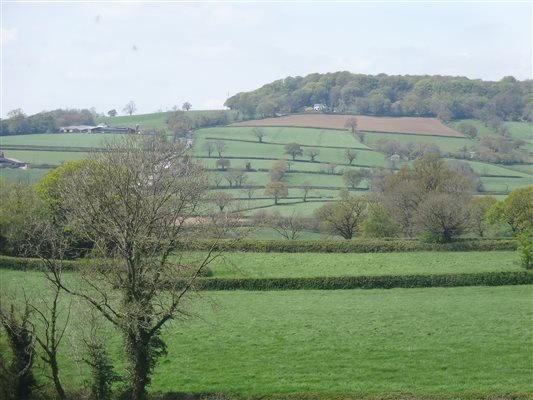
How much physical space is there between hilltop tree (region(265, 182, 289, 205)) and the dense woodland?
46162 mm

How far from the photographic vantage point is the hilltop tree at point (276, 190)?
236ft

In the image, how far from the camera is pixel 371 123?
10838 cm

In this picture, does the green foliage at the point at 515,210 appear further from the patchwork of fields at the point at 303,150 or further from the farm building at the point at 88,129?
the farm building at the point at 88,129

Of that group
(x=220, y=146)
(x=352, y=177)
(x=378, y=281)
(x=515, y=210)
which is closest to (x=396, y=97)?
(x=220, y=146)

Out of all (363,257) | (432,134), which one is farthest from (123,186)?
(432,134)

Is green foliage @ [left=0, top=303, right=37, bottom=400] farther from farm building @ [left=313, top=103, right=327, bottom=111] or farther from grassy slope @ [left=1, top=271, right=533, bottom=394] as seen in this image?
farm building @ [left=313, top=103, right=327, bottom=111]

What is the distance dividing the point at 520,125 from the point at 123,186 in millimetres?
98345

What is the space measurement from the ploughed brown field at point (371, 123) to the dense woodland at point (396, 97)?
4.55 m

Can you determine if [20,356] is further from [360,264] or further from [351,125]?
[351,125]

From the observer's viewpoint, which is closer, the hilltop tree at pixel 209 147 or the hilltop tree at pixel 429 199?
the hilltop tree at pixel 429 199

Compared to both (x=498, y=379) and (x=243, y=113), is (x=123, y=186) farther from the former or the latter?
(x=243, y=113)

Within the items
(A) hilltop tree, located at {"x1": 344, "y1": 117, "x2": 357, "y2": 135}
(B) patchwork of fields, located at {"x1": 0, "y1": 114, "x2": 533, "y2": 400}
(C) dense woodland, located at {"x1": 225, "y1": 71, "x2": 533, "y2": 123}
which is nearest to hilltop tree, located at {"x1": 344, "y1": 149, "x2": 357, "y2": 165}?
(A) hilltop tree, located at {"x1": 344, "y1": 117, "x2": 357, "y2": 135}

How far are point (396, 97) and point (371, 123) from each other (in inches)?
724

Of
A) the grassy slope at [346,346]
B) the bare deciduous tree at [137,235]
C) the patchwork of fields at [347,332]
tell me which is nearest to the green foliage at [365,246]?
the patchwork of fields at [347,332]
